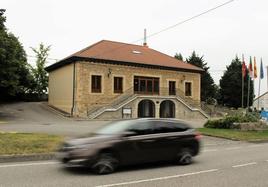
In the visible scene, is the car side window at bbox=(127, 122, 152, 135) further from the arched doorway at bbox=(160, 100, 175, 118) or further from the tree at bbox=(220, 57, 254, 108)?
the tree at bbox=(220, 57, 254, 108)

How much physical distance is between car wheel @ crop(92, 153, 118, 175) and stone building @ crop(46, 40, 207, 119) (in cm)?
2974

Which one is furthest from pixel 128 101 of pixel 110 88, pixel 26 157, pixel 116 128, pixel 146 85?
pixel 116 128

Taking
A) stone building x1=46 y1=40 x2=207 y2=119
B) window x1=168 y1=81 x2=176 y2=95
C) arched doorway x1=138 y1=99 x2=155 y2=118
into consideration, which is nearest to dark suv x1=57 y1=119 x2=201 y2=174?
stone building x1=46 y1=40 x2=207 y2=119

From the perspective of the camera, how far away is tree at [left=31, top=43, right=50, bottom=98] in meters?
67.8

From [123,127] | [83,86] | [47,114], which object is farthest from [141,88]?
[123,127]

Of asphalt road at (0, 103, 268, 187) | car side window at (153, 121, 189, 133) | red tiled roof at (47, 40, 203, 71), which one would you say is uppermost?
red tiled roof at (47, 40, 203, 71)

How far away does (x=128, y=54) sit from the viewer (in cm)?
4991

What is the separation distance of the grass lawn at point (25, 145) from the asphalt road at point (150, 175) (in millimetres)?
1222

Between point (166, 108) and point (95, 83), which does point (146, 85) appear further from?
point (95, 83)

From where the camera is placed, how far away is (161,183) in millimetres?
9875

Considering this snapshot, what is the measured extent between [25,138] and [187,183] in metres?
9.24

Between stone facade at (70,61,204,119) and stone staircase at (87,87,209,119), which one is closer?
stone staircase at (87,87,209,119)

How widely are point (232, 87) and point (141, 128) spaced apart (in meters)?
62.2

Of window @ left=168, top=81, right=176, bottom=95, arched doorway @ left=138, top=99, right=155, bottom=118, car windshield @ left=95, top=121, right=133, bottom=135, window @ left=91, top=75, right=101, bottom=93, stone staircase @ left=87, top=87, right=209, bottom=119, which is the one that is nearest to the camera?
car windshield @ left=95, top=121, right=133, bottom=135
